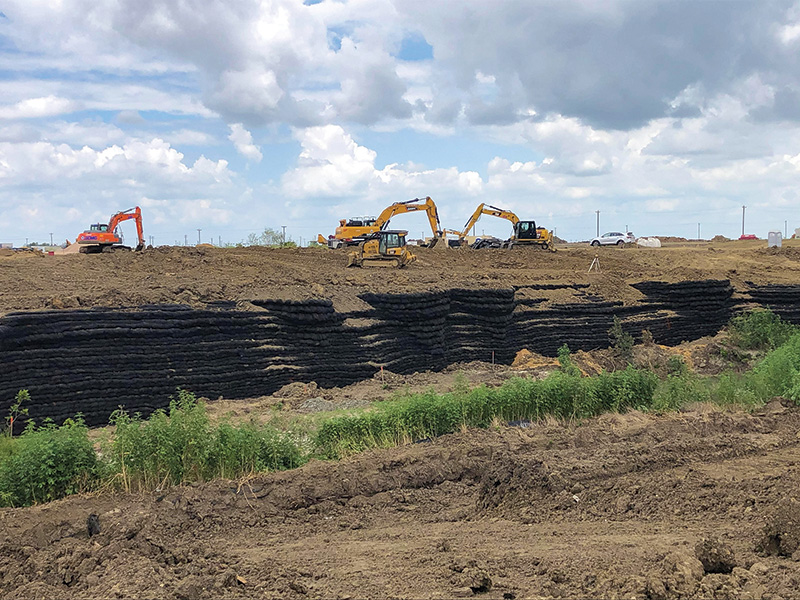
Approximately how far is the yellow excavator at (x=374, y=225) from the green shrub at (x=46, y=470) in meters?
26.1

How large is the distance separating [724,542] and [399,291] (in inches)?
550

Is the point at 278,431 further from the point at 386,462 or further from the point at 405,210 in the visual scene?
the point at 405,210

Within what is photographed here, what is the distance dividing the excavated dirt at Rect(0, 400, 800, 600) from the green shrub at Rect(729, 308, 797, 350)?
41.1 ft

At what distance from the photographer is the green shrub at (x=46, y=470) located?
788cm

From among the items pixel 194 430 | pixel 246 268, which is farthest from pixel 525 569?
pixel 246 268

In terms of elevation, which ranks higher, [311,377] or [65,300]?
[65,300]

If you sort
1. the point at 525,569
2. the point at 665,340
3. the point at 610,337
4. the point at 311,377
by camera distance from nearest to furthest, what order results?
1. the point at 525,569
2. the point at 311,377
3. the point at 610,337
4. the point at 665,340

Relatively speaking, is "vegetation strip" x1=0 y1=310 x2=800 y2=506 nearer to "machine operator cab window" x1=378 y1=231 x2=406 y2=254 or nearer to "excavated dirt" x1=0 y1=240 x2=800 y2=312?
"excavated dirt" x1=0 y1=240 x2=800 y2=312

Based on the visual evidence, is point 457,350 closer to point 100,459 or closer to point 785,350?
point 785,350

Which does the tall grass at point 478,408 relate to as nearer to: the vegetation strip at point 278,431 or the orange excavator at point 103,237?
the vegetation strip at point 278,431

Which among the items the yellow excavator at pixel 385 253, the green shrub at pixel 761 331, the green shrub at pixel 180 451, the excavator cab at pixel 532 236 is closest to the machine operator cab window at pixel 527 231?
the excavator cab at pixel 532 236

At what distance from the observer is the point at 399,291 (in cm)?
1948

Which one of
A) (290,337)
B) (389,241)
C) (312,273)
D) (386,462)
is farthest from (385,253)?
(386,462)

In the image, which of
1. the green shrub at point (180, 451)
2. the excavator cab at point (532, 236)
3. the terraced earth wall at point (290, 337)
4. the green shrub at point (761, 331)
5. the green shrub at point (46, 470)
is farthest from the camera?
the excavator cab at point (532, 236)
